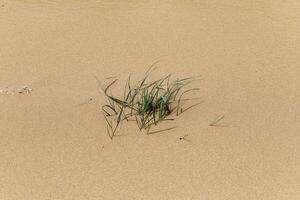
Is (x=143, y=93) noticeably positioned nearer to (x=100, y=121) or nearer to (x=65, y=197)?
(x=100, y=121)

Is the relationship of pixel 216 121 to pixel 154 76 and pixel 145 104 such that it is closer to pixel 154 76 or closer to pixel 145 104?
pixel 145 104

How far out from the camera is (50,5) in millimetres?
2611

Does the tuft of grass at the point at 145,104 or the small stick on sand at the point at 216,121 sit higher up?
the tuft of grass at the point at 145,104

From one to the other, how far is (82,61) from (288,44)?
2.77 feet

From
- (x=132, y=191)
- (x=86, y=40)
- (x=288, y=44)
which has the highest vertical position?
(x=86, y=40)

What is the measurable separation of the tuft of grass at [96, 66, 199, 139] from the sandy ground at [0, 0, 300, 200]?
0.12 feet

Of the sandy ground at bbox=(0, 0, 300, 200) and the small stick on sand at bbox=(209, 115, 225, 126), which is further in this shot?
the small stick on sand at bbox=(209, 115, 225, 126)

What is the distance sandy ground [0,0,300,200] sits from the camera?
66.1 inches

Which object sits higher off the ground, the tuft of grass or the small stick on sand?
the tuft of grass

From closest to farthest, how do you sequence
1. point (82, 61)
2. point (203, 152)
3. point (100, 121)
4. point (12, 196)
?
1. point (12, 196)
2. point (203, 152)
3. point (100, 121)
4. point (82, 61)

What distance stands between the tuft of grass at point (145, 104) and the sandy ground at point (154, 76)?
0.12 ft

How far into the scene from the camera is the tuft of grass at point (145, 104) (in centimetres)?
189

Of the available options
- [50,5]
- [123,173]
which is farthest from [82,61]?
[123,173]

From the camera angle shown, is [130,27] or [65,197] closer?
[65,197]
